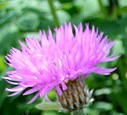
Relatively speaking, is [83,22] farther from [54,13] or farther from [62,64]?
[62,64]

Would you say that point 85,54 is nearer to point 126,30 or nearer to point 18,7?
point 126,30

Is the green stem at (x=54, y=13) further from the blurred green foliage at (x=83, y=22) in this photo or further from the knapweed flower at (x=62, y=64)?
the knapweed flower at (x=62, y=64)

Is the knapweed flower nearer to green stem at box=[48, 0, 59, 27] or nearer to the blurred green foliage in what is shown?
the blurred green foliage

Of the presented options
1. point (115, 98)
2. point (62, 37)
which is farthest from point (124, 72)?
point (62, 37)

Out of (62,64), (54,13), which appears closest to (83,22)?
(54,13)

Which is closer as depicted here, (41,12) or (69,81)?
(69,81)

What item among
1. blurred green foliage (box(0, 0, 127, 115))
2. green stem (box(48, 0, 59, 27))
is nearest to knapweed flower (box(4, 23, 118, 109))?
blurred green foliage (box(0, 0, 127, 115))

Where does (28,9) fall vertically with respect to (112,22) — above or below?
above
